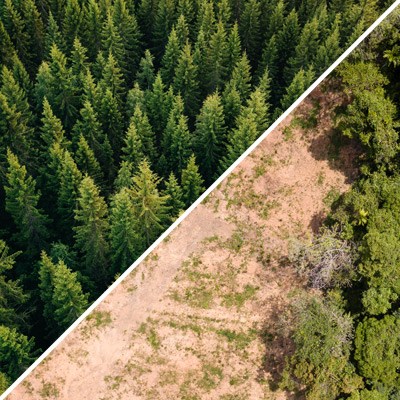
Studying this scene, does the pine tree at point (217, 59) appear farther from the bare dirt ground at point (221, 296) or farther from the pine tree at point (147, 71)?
the bare dirt ground at point (221, 296)

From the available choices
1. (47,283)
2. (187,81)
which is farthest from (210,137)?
(47,283)

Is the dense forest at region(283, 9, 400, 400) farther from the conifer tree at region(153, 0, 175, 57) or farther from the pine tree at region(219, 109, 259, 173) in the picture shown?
the conifer tree at region(153, 0, 175, 57)

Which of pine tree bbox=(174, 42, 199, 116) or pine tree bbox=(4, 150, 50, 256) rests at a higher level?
pine tree bbox=(174, 42, 199, 116)

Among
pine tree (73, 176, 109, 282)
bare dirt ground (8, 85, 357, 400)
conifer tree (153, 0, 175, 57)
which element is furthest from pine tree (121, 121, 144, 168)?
conifer tree (153, 0, 175, 57)

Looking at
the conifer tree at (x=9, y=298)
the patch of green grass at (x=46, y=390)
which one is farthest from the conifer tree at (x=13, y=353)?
the patch of green grass at (x=46, y=390)

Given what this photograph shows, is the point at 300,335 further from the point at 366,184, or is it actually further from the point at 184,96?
the point at 184,96
